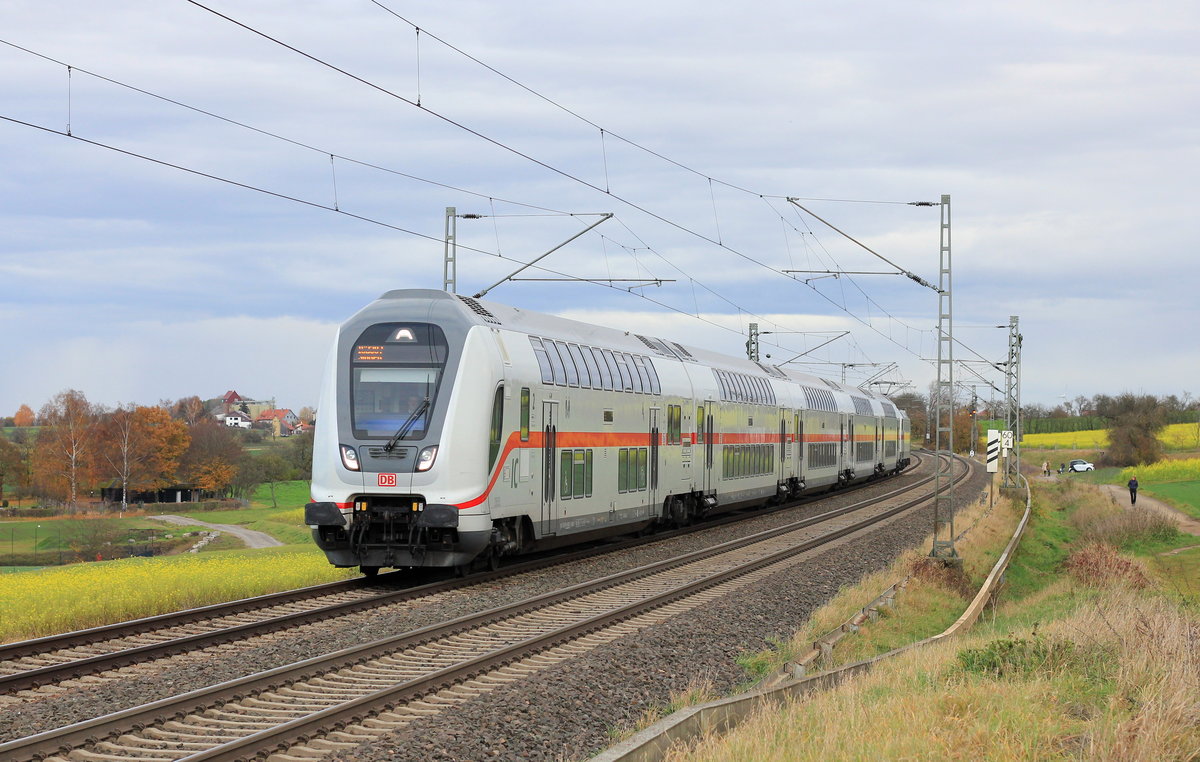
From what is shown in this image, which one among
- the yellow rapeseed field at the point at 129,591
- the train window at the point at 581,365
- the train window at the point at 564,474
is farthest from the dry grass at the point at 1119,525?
the yellow rapeseed field at the point at 129,591

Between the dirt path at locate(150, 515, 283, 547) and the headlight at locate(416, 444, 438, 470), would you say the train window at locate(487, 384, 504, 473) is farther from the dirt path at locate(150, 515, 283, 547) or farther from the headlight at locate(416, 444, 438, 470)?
the dirt path at locate(150, 515, 283, 547)

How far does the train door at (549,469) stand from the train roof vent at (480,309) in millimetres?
1733

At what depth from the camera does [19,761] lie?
804 cm

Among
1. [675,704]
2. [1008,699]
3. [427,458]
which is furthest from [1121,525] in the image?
[1008,699]

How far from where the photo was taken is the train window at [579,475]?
21281mm

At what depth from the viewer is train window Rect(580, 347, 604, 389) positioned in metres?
22.2

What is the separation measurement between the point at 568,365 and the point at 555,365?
63 centimetres

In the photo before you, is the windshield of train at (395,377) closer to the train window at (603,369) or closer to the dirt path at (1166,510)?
the train window at (603,369)

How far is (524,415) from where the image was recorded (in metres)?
19.1

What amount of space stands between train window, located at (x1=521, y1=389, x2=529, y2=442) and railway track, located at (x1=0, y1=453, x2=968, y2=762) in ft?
8.75

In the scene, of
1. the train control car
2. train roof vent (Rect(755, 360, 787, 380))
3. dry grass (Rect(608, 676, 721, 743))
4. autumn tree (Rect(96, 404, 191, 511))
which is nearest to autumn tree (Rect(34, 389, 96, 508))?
autumn tree (Rect(96, 404, 191, 511))

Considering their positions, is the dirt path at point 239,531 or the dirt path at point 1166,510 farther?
the dirt path at point 239,531

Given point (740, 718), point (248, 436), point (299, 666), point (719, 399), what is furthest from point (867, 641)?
point (248, 436)

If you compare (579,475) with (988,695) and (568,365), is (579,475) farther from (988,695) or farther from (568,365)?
(988,695)
